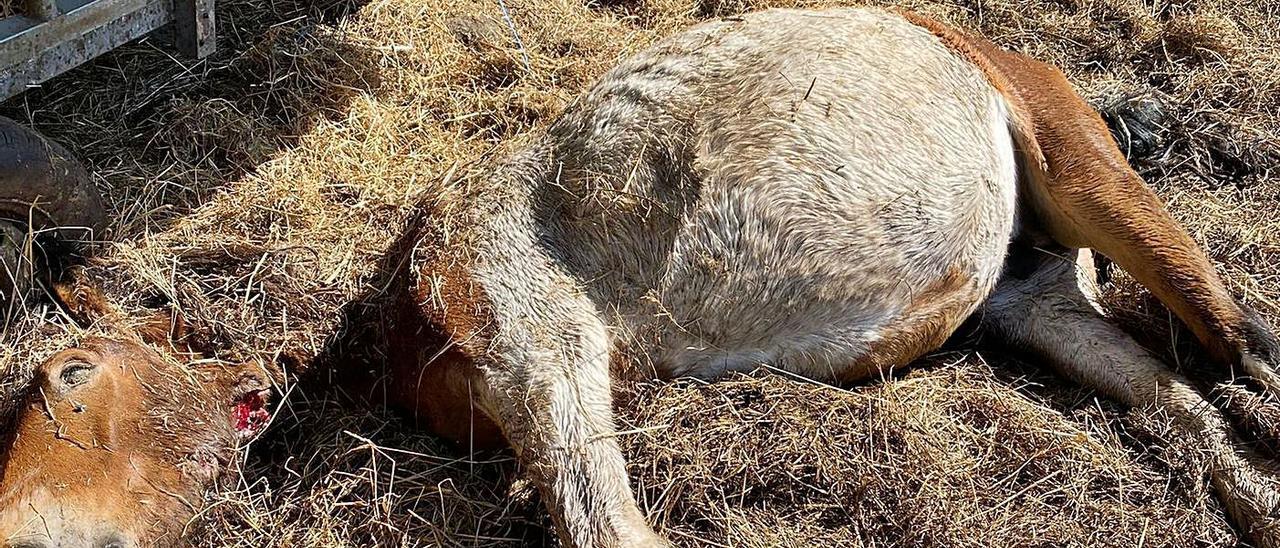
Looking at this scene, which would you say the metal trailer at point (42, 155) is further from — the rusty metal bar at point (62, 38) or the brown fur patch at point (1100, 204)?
the brown fur patch at point (1100, 204)

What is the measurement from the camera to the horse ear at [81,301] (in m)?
3.87

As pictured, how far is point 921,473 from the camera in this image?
10.5 feet

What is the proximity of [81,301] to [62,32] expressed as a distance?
1045 millimetres

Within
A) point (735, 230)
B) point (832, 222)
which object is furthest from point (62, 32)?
point (832, 222)

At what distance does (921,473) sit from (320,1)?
4.01m

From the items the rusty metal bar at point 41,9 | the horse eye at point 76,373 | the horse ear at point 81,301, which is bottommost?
the horse ear at point 81,301

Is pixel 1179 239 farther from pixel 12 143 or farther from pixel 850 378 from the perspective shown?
pixel 12 143

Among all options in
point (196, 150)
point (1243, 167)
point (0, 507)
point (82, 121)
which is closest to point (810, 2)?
point (1243, 167)

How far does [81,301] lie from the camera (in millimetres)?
3904

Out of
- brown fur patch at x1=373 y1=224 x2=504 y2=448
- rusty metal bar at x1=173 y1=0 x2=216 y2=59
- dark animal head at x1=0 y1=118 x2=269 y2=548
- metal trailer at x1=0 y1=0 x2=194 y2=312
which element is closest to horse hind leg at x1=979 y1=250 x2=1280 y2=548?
brown fur patch at x1=373 y1=224 x2=504 y2=448

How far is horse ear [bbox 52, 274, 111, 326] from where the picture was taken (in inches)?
152

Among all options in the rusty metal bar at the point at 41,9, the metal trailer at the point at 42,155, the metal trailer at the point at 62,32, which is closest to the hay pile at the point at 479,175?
the metal trailer at the point at 42,155

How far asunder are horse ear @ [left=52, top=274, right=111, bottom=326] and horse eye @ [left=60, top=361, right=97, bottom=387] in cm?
71

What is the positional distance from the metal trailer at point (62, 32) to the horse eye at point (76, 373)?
4.55 feet
